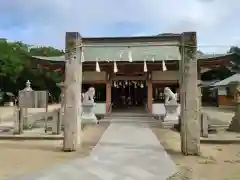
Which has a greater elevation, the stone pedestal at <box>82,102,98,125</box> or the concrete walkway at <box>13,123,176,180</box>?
the stone pedestal at <box>82,102,98,125</box>

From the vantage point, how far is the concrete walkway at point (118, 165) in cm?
673

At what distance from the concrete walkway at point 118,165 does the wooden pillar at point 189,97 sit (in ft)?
2.74

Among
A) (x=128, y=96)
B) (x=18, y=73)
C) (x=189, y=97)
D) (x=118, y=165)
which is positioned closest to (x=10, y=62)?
(x=18, y=73)

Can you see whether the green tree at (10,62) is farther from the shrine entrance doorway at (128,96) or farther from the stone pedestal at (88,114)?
the stone pedestal at (88,114)

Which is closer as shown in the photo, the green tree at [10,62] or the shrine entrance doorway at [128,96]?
the shrine entrance doorway at [128,96]

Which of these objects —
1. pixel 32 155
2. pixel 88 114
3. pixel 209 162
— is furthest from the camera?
pixel 88 114

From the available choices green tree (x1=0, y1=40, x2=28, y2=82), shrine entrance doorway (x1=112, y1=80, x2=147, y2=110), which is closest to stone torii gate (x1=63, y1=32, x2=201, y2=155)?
shrine entrance doorway (x1=112, y1=80, x2=147, y2=110)

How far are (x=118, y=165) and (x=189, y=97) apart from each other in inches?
128

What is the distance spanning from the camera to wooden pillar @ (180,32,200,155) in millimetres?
9789

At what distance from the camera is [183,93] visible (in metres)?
10.0

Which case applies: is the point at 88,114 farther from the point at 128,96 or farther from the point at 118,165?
the point at 128,96

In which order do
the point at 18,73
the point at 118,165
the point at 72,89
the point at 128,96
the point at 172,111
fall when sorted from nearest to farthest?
the point at 118,165 → the point at 72,89 → the point at 172,111 → the point at 128,96 → the point at 18,73

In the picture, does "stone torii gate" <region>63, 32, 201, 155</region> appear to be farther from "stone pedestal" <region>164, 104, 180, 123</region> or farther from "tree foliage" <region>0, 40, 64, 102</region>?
"tree foliage" <region>0, 40, 64, 102</region>

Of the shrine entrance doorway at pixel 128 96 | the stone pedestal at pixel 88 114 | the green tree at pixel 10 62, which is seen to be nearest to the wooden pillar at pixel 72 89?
the stone pedestal at pixel 88 114
